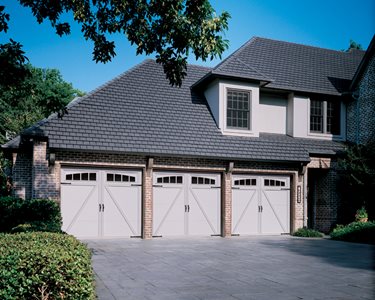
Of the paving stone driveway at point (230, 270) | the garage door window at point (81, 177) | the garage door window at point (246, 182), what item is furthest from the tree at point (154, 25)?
the garage door window at point (246, 182)

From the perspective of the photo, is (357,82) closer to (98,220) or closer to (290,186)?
(290,186)

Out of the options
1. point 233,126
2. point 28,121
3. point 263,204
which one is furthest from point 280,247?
point 28,121

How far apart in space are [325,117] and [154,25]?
524 inches

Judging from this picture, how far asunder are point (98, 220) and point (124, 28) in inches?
324

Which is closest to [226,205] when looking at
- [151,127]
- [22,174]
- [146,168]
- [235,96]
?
[146,168]

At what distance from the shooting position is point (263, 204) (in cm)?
1714

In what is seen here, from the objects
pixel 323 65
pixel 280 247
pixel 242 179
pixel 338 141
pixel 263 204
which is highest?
pixel 323 65

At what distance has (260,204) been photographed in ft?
56.0

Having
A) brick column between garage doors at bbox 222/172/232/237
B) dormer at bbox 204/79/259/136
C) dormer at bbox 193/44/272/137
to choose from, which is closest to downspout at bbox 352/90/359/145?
dormer at bbox 193/44/272/137

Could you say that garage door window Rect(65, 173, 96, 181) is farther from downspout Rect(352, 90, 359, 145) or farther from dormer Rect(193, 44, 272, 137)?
downspout Rect(352, 90, 359, 145)

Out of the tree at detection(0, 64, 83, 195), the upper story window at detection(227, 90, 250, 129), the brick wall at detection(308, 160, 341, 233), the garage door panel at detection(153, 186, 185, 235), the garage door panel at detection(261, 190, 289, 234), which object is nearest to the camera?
the tree at detection(0, 64, 83, 195)

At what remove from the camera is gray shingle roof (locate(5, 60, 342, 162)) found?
14336mm

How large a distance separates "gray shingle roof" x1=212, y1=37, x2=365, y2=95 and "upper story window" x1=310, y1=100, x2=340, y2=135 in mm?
681

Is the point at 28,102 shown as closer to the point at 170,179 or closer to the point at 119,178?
the point at 119,178
